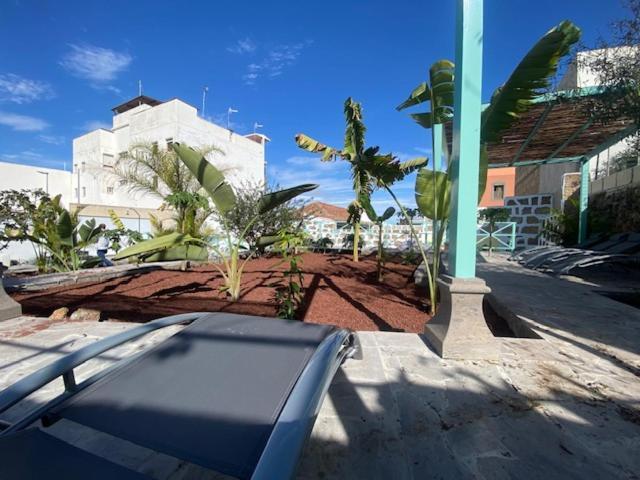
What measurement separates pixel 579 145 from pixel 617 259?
327 centimetres

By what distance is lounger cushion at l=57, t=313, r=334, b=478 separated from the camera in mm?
1298

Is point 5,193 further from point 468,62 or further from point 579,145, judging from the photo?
point 579,145

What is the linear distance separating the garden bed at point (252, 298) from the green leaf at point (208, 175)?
1.48 metres

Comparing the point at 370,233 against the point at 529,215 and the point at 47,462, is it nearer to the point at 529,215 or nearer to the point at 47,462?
the point at 529,215

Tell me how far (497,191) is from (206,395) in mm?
35199

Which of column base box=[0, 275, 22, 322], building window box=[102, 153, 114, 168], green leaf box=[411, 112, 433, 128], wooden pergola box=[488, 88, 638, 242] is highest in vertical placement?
building window box=[102, 153, 114, 168]

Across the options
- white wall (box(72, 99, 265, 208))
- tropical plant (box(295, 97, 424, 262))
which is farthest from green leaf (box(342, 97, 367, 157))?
white wall (box(72, 99, 265, 208))

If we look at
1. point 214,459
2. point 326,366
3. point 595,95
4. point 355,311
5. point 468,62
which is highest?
point 595,95

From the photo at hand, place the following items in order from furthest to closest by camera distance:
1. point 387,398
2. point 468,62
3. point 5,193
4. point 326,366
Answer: point 5,193 < point 468,62 < point 387,398 < point 326,366

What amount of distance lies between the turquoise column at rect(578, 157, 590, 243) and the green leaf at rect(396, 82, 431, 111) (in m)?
8.70

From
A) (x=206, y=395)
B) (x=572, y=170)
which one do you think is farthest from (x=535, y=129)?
(x=572, y=170)

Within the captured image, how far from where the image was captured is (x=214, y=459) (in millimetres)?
1222

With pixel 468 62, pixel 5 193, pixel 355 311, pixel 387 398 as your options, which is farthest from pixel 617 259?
pixel 5 193

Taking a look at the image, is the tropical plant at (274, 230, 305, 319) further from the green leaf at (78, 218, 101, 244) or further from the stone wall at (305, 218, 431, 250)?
the stone wall at (305, 218, 431, 250)
